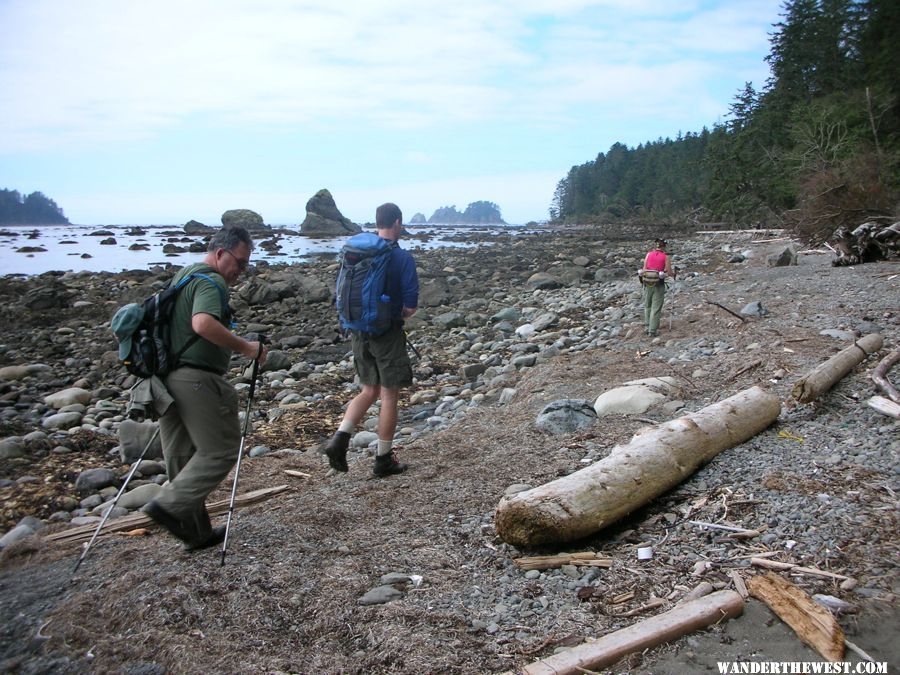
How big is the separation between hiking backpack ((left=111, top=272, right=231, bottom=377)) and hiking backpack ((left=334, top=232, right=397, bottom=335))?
131cm

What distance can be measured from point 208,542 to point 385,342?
199cm

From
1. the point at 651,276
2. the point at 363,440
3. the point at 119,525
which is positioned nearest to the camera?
the point at 119,525

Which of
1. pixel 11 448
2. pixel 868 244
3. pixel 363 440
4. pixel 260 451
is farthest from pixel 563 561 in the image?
pixel 868 244

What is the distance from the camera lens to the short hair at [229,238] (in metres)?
3.96

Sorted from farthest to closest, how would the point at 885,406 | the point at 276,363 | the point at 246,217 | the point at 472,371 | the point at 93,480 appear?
the point at 246,217 < the point at 276,363 < the point at 472,371 < the point at 93,480 < the point at 885,406

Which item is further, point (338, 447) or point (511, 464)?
point (338, 447)

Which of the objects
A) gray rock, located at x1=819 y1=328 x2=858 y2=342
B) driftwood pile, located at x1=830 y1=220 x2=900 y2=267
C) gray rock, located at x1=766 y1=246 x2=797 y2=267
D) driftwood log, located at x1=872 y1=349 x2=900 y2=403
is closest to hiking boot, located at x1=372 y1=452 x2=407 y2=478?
driftwood log, located at x1=872 y1=349 x2=900 y2=403

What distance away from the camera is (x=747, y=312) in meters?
10.1

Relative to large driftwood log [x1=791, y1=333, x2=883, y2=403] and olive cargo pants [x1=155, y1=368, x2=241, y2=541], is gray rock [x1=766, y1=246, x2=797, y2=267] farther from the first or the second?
olive cargo pants [x1=155, y1=368, x2=241, y2=541]

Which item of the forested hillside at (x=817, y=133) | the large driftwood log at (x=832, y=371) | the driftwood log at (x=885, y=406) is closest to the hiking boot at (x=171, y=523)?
the large driftwood log at (x=832, y=371)

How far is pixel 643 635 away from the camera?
8.85ft

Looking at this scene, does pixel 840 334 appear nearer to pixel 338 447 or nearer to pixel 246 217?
pixel 338 447

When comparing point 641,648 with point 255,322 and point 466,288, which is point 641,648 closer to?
point 255,322

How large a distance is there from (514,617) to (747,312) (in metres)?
8.55
